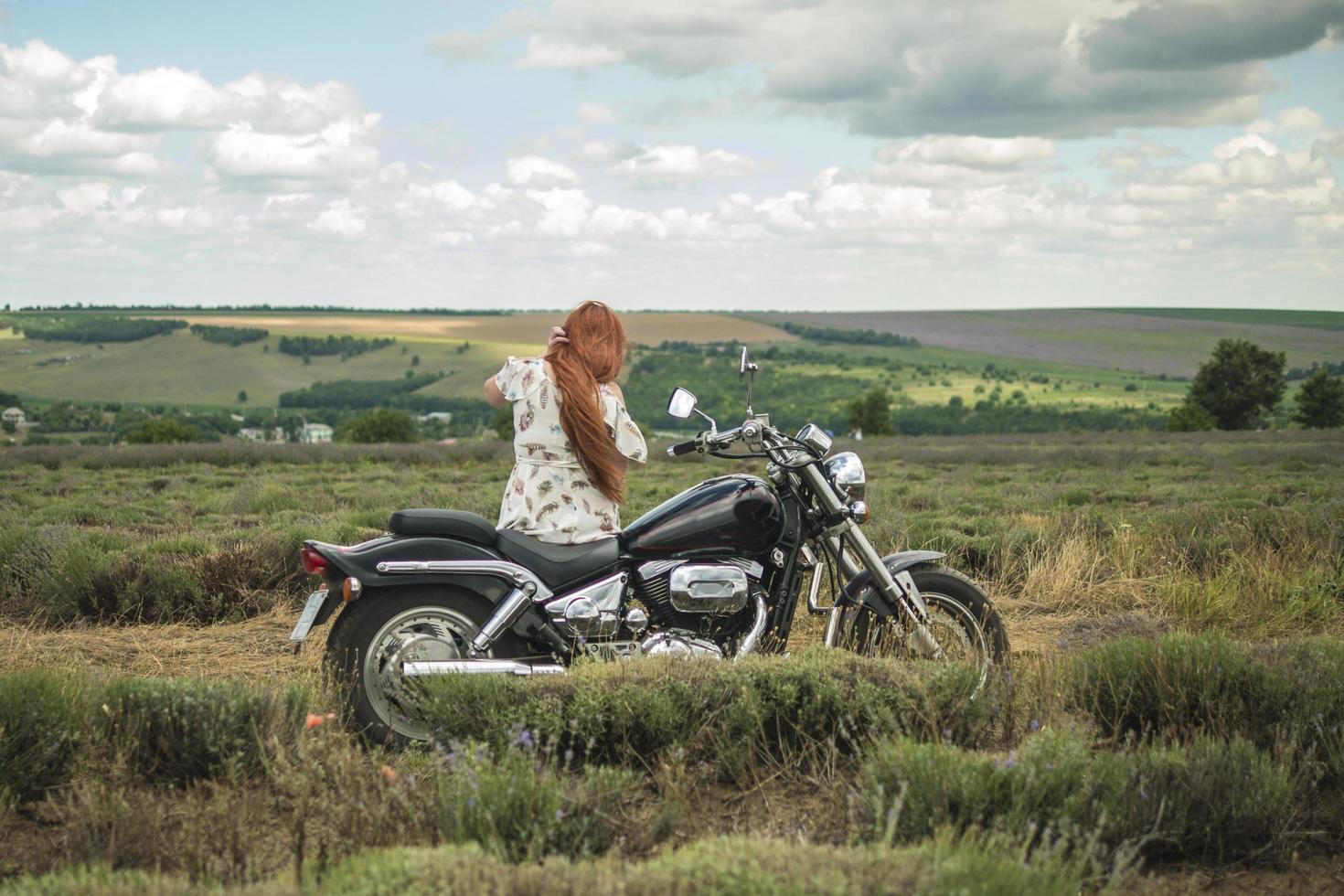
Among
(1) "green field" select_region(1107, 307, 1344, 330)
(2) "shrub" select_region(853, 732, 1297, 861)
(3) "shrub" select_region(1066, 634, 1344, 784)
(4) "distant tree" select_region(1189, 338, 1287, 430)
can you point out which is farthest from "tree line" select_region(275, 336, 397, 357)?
(2) "shrub" select_region(853, 732, 1297, 861)

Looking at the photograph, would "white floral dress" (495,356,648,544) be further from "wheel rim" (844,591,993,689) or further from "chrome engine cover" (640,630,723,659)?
"wheel rim" (844,591,993,689)

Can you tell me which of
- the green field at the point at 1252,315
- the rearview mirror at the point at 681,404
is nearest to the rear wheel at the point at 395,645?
the rearview mirror at the point at 681,404

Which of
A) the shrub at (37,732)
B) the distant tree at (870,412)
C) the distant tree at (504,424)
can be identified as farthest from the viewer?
the distant tree at (870,412)

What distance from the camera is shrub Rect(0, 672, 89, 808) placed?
417 centimetres

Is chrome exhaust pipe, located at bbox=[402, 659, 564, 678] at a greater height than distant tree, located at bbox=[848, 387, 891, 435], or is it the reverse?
chrome exhaust pipe, located at bbox=[402, 659, 564, 678]

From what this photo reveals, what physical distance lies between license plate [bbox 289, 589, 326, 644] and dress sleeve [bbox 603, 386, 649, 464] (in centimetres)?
151

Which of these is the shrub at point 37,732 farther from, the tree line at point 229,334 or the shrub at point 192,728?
the tree line at point 229,334

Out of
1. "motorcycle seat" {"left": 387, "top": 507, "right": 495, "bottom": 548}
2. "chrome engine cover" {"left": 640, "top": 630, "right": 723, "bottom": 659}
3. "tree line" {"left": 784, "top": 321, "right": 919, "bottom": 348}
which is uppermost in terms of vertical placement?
"tree line" {"left": 784, "top": 321, "right": 919, "bottom": 348}

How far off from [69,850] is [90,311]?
13523 centimetres

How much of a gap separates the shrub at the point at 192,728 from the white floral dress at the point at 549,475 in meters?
1.34

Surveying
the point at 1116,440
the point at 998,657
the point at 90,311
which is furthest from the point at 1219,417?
the point at 90,311

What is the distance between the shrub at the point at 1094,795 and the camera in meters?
3.67

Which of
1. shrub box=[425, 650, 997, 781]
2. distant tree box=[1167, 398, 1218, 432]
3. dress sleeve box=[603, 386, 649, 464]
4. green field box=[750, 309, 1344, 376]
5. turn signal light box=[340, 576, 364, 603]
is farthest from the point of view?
green field box=[750, 309, 1344, 376]

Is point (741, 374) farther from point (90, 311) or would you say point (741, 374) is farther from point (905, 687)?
point (90, 311)
